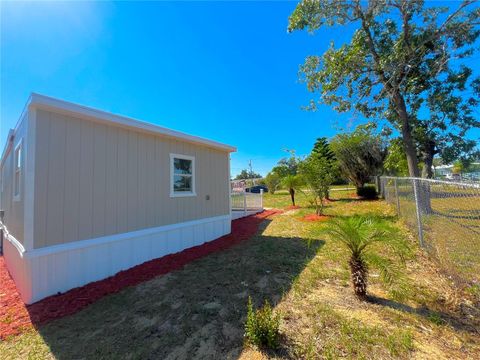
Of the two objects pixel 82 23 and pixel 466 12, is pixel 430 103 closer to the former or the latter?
pixel 466 12

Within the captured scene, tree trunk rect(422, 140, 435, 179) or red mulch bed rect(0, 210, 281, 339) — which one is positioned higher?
tree trunk rect(422, 140, 435, 179)

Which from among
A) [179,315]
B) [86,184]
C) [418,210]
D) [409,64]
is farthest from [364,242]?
[409,64]

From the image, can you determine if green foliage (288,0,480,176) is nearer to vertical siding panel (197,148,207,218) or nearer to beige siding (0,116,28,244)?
vertical siding panel (197,148,207,218)

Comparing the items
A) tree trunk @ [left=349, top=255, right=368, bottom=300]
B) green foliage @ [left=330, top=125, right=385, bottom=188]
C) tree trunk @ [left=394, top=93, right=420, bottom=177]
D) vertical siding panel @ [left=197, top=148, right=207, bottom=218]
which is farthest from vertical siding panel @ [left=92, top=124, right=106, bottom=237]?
green foliage @ [left=330, top=125, right=385, bottom=188]

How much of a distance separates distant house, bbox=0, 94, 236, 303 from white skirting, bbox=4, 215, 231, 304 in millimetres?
15

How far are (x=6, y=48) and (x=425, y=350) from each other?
356 inches

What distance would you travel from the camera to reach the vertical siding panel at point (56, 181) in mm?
3762

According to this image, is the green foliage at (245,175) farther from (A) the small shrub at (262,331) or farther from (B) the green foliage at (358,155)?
(A) the small shrub at (262,331)

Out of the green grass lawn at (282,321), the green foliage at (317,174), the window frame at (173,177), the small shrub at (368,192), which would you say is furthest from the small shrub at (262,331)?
the small shrub at (368,192)

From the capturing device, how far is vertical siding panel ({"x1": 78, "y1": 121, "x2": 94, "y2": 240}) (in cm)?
412

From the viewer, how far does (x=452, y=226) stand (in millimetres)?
3691

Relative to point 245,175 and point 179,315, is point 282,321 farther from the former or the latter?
point 245,175

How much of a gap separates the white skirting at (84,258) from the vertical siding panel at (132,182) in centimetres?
31

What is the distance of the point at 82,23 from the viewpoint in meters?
5.64
